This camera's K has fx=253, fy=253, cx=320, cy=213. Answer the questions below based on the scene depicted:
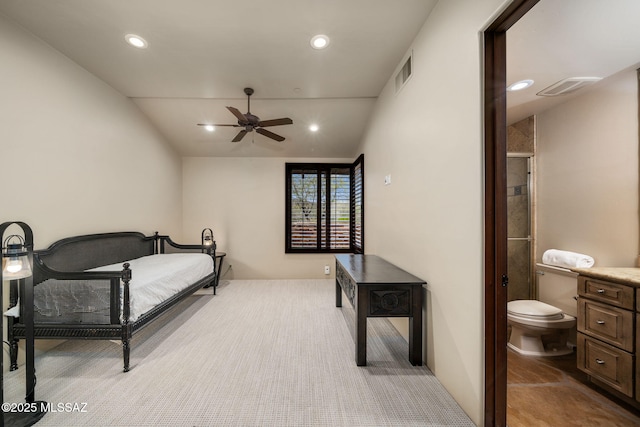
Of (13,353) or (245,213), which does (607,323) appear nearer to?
(13,353)

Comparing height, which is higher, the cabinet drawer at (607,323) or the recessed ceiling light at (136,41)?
the recessed ceiling light at (136,41)

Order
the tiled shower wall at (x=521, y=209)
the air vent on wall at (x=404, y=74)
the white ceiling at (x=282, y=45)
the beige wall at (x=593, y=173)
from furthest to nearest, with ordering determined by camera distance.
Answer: the tiled shower wall at (x=521, y=209) → the air vent on wall at (x=404, y=74) → the beige wall at (x=593, y=173) → the white ceiling at (x=282, y=45)

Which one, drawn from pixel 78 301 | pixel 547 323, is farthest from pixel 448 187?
pixel 78 301

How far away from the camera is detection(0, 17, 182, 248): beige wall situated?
2160 mm

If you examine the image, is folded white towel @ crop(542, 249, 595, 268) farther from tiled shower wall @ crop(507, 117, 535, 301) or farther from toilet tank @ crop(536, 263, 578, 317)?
tiled shower wall @ crop(507, 117, 535, 301)

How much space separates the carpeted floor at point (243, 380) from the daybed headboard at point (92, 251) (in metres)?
0.81

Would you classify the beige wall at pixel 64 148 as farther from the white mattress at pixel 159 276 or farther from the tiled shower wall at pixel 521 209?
the tiled shower wall at pixel 521 209

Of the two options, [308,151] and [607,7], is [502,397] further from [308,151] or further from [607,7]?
[308,151]

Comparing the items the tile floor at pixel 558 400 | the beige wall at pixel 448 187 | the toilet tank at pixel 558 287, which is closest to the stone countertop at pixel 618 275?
the toilet tank at pixel 558 287

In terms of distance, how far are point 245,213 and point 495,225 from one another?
4.36 meters

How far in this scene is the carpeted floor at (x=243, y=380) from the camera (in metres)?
1.57

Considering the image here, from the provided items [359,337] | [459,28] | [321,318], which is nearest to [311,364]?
[359,337]

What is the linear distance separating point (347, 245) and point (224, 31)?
3.88m

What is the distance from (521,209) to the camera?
119 inches
